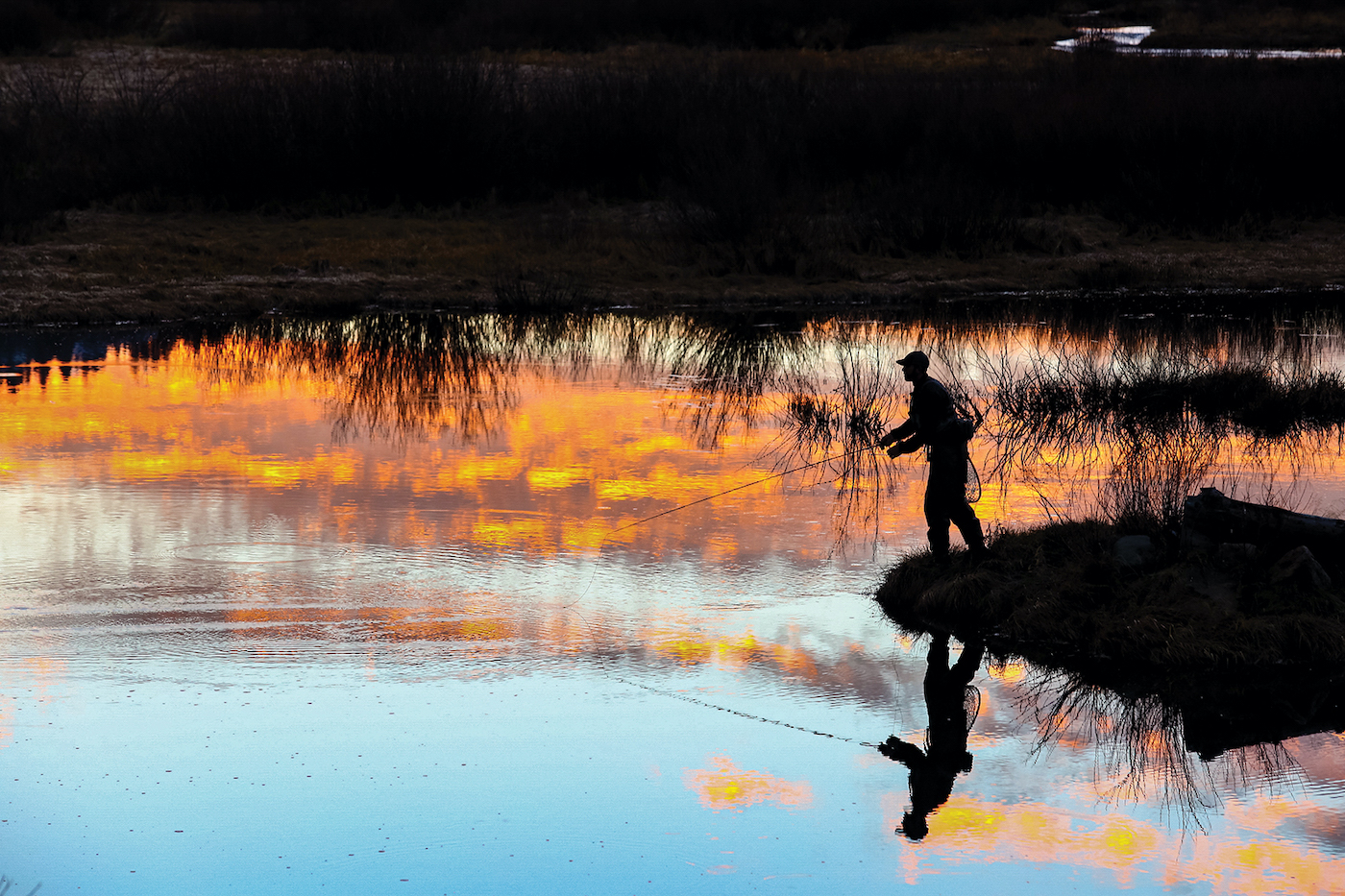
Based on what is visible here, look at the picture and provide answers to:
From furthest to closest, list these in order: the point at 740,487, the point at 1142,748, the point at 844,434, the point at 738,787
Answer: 1. the point at 844,434
2. the point at 740,487
3. the point at 1142,748
4. the point at 738,787

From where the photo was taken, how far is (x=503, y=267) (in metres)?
30.0

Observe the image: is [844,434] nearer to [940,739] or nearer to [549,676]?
[549,676]

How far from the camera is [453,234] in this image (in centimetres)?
3300

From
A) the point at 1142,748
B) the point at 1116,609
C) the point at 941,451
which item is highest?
the point at 941,451

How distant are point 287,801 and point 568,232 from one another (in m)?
26.2

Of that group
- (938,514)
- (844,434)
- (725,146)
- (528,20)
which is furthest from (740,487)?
(528,20)

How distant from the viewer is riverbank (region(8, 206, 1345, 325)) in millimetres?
27328

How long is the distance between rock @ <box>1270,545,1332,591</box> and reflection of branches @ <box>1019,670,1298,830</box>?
4.75 feet

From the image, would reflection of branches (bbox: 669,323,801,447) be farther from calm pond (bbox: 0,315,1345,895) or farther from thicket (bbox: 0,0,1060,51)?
thicket (bbox: 0,0,1060,51)

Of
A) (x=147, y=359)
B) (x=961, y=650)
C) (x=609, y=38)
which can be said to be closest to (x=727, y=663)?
(x=961, y=650)

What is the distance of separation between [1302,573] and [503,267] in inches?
865

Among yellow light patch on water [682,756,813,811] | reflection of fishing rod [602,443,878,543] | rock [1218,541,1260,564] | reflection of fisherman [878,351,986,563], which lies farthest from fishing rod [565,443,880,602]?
yellow light patch on water [682,756,813,811]

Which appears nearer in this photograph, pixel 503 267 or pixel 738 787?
pixel 738 787

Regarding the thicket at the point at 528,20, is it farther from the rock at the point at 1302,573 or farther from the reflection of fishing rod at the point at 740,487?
the rock at the point at 1302,573
